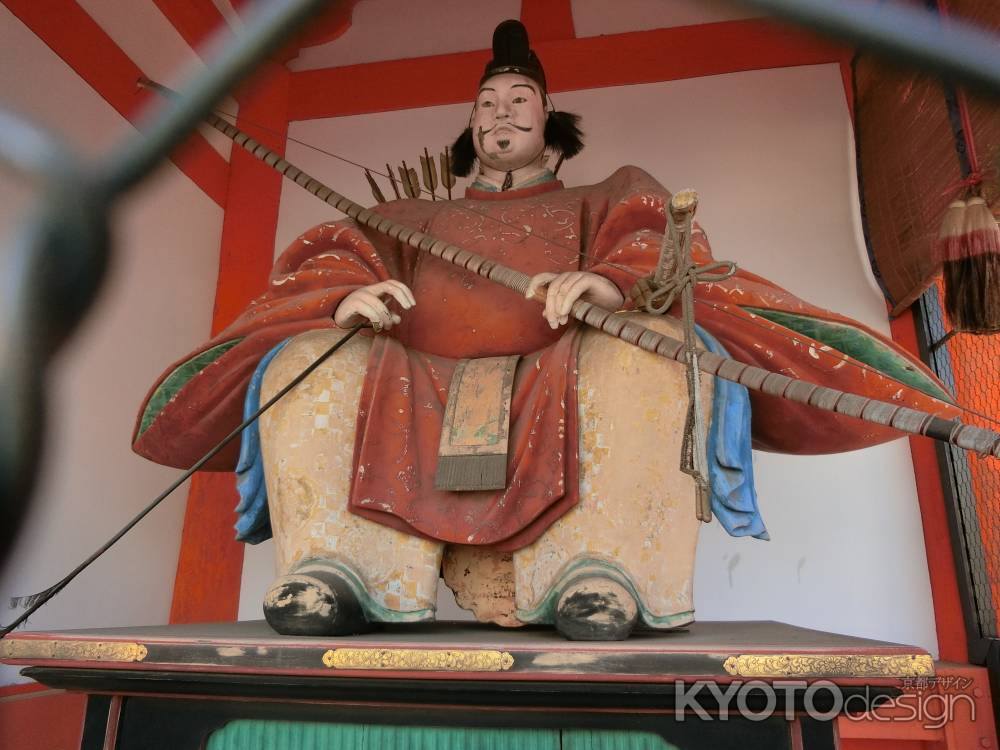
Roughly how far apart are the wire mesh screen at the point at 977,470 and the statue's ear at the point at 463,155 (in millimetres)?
1378

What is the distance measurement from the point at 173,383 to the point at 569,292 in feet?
3.01

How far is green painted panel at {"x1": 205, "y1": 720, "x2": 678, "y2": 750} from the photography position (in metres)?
1.14

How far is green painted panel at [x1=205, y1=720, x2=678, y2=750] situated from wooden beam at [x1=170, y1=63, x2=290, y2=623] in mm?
1433

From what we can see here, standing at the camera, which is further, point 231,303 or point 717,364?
point 231,303

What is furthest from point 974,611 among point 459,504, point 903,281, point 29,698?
point 29,698

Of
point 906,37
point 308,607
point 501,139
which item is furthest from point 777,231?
point 906,37

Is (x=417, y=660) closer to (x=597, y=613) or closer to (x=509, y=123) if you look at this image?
(x=597, y=613)

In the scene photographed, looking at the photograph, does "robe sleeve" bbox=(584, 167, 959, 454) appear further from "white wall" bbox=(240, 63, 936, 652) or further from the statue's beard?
"white wall" bbox=(240, 63, 936, 652)

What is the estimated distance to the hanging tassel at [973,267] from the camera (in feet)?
5.29

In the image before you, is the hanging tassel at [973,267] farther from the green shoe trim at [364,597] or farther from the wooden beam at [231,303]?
the wooden beam at [231,303]

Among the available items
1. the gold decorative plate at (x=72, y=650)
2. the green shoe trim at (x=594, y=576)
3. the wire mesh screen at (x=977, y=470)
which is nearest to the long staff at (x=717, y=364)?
the green shoe trim at (x=594, y=576)

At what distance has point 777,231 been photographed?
266cm

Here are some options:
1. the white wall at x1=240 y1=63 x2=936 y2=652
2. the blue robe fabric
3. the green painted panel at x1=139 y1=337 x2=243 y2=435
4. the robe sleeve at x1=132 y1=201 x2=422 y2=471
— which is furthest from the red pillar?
the green painted panel at x1=139 y1=337 x2=243 y2=435

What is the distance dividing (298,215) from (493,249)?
4.31 feet
